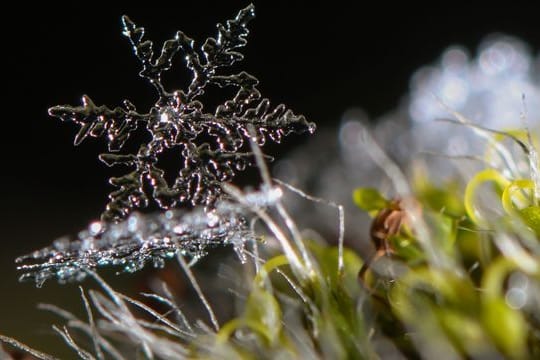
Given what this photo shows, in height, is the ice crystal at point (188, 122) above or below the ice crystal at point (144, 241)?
above

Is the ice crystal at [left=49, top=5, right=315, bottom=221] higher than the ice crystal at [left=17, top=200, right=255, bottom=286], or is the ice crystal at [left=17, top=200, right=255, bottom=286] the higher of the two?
the ice crystal at [left=49, top=5, right=315, bottom=221]

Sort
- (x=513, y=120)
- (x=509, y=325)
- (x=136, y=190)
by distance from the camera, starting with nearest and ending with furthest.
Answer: (x=509, y=325) < (x=136, y=190) < (x=513, y=120)

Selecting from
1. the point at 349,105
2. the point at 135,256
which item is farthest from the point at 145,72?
the point at 349,105

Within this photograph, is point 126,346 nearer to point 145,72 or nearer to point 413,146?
point 145,72
